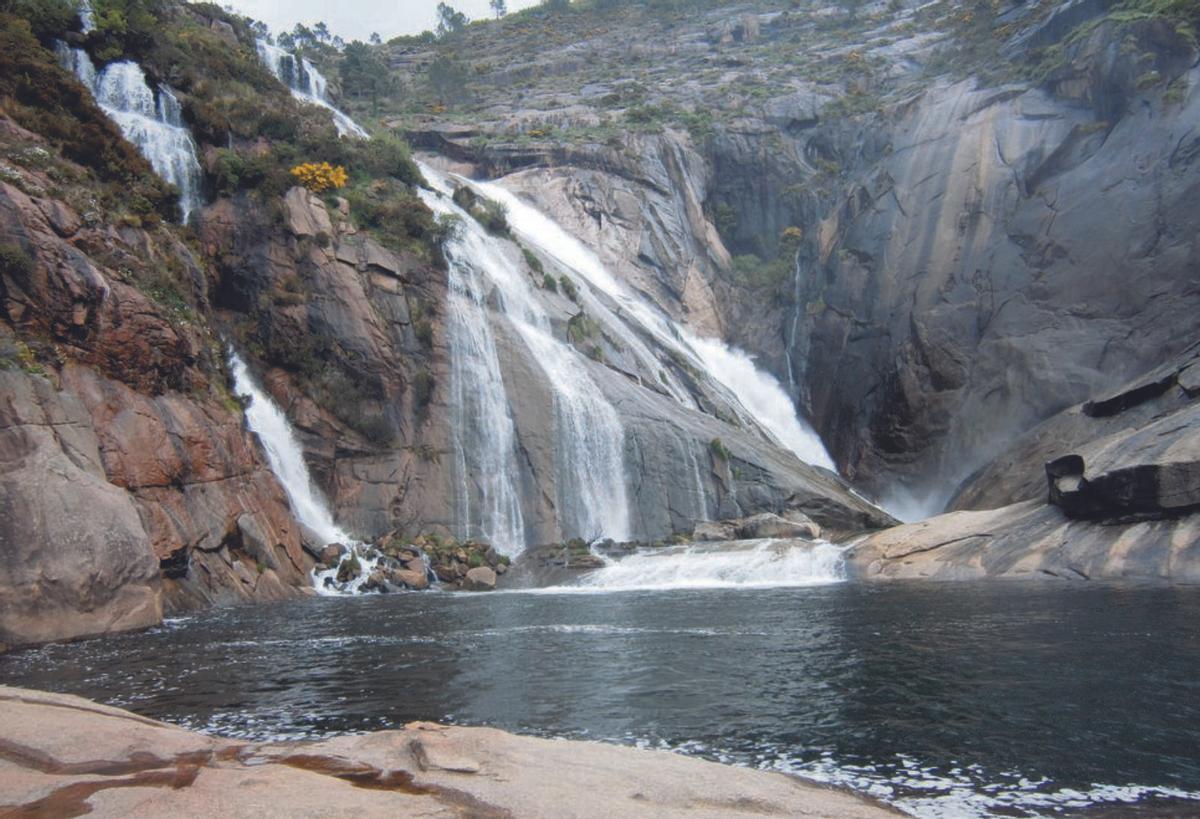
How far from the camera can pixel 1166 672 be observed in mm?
11414

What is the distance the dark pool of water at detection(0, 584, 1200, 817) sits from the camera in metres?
8.33

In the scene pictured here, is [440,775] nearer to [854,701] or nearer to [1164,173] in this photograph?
[854,701]

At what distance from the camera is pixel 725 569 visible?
2892cm

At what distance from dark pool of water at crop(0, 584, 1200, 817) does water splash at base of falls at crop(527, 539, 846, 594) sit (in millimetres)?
7301

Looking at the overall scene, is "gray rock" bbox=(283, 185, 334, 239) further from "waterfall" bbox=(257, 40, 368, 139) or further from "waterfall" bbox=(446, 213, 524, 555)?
"waterfall" bbox=(257, 40, 368, 139)

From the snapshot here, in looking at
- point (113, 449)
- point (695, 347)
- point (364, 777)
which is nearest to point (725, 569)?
point (113, 449)

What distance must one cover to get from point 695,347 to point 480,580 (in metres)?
31.7

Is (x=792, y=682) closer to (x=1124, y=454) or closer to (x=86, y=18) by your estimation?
(x=1124, y=454)

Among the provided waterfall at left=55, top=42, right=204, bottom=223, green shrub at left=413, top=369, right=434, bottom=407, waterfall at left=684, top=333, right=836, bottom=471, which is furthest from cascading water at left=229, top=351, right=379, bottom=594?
waterfall at left=684, top=333, right=836, bottom=471

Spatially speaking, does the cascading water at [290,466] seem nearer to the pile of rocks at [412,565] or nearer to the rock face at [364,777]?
the pile of rocks at [412,565]

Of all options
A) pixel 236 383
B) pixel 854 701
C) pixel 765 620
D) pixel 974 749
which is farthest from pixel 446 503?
pixel 974 749

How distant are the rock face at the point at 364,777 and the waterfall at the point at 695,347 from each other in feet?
135

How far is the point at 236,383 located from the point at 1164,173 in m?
43.5

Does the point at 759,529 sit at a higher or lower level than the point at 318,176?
lower
